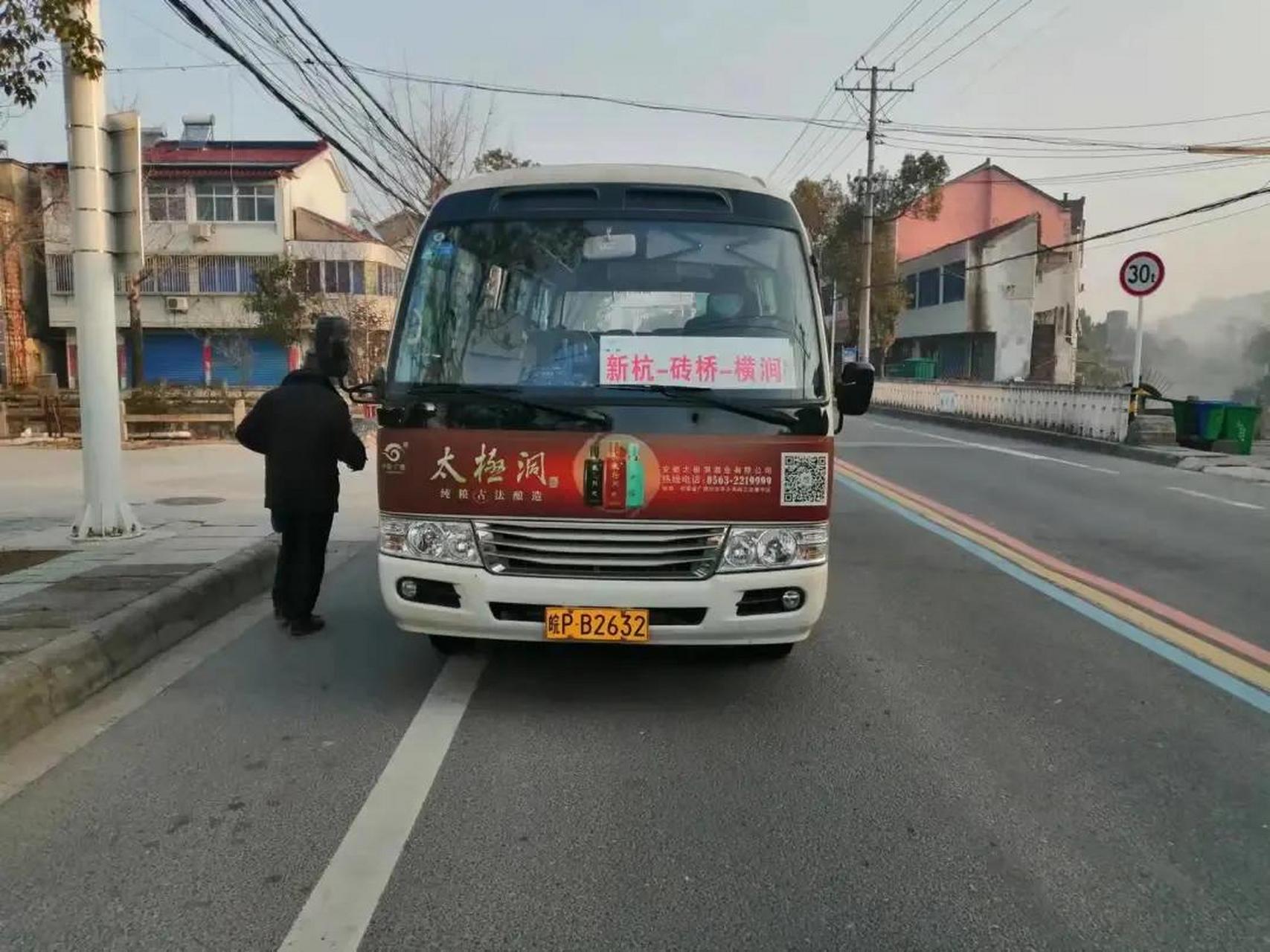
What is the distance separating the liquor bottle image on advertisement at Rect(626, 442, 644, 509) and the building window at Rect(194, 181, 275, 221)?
37.9 meters

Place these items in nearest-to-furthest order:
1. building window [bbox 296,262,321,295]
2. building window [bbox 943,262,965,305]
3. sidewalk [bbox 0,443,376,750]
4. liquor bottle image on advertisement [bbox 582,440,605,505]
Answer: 1. liquor bottle image on advertisement [bbox 582,440,605,505]
2. sidewalk [bbox 0,443,376,750]
3. building window [bbox 296,262,321,295]
4. building window [bbox 943,262,965,305]

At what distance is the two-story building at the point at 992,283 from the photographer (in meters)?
44.9

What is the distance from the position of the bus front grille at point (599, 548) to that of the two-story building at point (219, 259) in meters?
33.7

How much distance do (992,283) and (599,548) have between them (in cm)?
4448

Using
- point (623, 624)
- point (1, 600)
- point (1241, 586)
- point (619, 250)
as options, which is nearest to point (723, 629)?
point (623, 624)

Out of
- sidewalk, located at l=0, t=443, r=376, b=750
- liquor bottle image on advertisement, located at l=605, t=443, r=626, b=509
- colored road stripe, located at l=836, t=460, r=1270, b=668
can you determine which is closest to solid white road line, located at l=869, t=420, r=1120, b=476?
colored road stripe, located at l=836, t=460, r=1270, b=668

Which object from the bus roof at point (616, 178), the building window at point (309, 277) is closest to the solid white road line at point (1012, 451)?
the bus roof at point (616, 178)

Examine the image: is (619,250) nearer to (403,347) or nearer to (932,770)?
(403,347)

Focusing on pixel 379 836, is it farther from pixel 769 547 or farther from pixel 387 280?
pixel 387 280

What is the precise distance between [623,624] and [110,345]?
19.2 ft

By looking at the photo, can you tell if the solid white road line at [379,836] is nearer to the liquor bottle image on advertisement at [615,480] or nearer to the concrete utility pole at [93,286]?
the liquor bottle image on advertisement at [615,480]

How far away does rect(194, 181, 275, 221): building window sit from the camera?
125 ft

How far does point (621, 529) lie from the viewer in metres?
4.32

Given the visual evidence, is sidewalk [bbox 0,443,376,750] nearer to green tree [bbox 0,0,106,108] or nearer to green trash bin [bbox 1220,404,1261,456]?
green tree [bbox 0,0,106,108]
